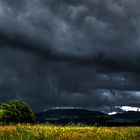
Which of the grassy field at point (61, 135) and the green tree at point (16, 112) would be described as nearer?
the grassy field at point (61, 135)

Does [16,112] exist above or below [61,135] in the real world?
above

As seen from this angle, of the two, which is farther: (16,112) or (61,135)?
(16,112)

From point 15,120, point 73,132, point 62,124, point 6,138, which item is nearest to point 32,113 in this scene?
point 15,120

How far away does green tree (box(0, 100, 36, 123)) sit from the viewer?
1818 inches

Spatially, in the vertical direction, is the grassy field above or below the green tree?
below

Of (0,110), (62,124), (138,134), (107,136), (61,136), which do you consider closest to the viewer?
(61,136)

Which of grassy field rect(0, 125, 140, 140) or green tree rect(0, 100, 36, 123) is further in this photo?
green tree rect(0, 100, 36, 123)

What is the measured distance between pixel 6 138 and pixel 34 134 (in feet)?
8.50

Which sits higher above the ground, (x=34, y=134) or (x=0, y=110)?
(x=0, y=110)

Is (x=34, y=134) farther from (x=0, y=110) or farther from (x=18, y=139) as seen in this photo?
(x=0, y=110)

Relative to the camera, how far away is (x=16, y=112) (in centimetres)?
4697

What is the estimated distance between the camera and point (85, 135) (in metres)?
26.3

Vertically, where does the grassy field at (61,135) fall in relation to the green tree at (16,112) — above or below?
below

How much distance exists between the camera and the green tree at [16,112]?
4619 cm
